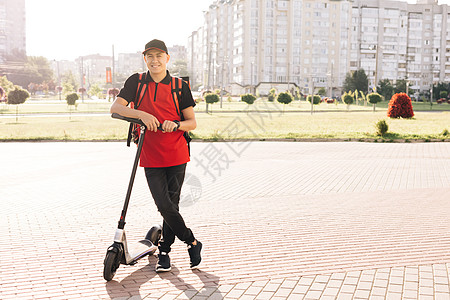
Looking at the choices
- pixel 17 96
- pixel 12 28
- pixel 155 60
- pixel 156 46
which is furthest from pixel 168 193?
pixel 12 28

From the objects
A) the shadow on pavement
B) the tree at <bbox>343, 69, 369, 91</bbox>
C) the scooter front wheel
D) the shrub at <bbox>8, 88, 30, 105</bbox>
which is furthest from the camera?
the tree at <bbox>343, 69, 369, 91</bbox>

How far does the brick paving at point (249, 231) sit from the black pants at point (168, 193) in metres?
0.37

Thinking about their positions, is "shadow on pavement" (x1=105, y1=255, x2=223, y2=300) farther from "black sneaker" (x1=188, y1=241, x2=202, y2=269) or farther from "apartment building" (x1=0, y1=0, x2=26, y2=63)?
"apartment building" (x1=0, y1=0, x2=26, y2=63)

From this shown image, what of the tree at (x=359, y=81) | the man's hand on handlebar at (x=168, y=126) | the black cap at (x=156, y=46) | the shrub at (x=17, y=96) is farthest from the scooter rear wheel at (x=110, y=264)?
the tree at (x=359, y=81)

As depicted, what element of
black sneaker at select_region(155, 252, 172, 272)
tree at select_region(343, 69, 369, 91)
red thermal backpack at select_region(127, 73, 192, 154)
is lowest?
black sneaker at select_region(155, 252, 172, 272)

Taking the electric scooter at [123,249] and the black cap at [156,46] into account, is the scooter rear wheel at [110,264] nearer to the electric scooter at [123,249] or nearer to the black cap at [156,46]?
the electric scooter at [123,249]

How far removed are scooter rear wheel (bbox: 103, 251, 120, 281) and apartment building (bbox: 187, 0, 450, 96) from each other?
92512 mm

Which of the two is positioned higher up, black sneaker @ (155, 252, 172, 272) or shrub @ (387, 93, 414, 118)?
shrub @ (387, 93, 414, 118)

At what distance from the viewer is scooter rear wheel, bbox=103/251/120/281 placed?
3.79 meters

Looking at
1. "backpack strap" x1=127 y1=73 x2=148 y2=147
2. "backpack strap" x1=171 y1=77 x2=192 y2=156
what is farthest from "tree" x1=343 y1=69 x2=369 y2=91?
"backpack strap" x1=127 y1=73 x2=148 y2=147

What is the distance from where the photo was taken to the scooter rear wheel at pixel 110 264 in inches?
149

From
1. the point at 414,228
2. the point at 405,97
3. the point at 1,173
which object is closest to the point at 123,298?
the point at 414,228

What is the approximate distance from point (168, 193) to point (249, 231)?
5.52 feet

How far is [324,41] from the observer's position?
108125mm
